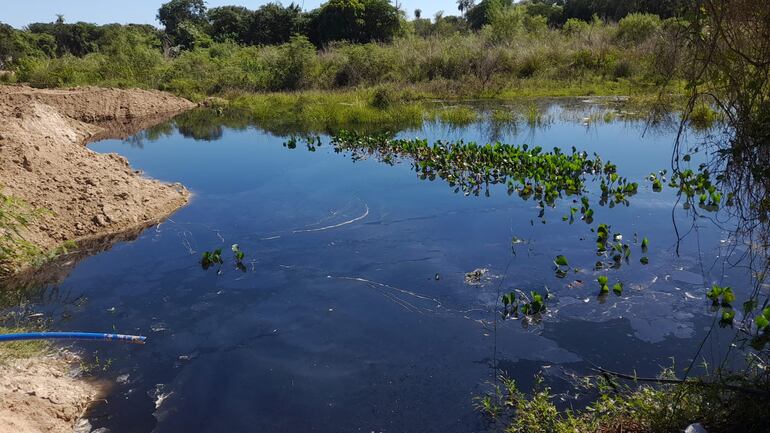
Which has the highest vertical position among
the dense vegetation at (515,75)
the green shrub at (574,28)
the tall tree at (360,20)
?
the tall tree at (360,20)

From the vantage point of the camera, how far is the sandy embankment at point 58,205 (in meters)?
4.32

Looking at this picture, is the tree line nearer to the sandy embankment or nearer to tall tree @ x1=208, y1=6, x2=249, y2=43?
tall tree @ x1=208, y1=6, x2=249, y2=43

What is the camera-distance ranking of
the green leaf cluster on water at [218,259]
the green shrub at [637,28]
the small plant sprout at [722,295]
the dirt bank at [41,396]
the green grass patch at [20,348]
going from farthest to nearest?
the green shrub at [637,28], the green leaf cluster on water at [218,259], the small plant sprout at [722,295], the green grass patch at [20,348], the dirt bank at [41,396]

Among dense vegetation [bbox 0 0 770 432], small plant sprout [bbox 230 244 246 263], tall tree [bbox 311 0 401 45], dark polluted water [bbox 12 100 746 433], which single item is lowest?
dark polluted water [bbox 12 100 746 433]

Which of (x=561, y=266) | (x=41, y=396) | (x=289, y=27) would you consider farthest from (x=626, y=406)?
(x=289, y=27)

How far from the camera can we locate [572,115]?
17.0m

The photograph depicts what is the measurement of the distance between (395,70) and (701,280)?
20.7m

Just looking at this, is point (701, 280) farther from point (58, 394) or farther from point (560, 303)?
point (58, 394)

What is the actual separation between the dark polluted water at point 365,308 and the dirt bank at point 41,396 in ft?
0.68

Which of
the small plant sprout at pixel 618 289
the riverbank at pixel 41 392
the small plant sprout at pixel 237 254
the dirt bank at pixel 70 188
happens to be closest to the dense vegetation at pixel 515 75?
the small plant sprout at pixel 618 289

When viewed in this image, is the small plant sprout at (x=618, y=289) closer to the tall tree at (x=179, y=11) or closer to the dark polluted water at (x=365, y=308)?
the dark polluted water at (x=365, y=308)

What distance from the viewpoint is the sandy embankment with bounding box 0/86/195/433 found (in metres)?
4.32

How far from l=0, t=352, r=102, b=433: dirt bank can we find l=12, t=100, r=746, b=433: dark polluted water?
0.21 metres

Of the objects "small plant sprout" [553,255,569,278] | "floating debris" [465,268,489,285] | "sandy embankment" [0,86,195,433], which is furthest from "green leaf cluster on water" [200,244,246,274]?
"small plant sprout" [553,255,569,278]
